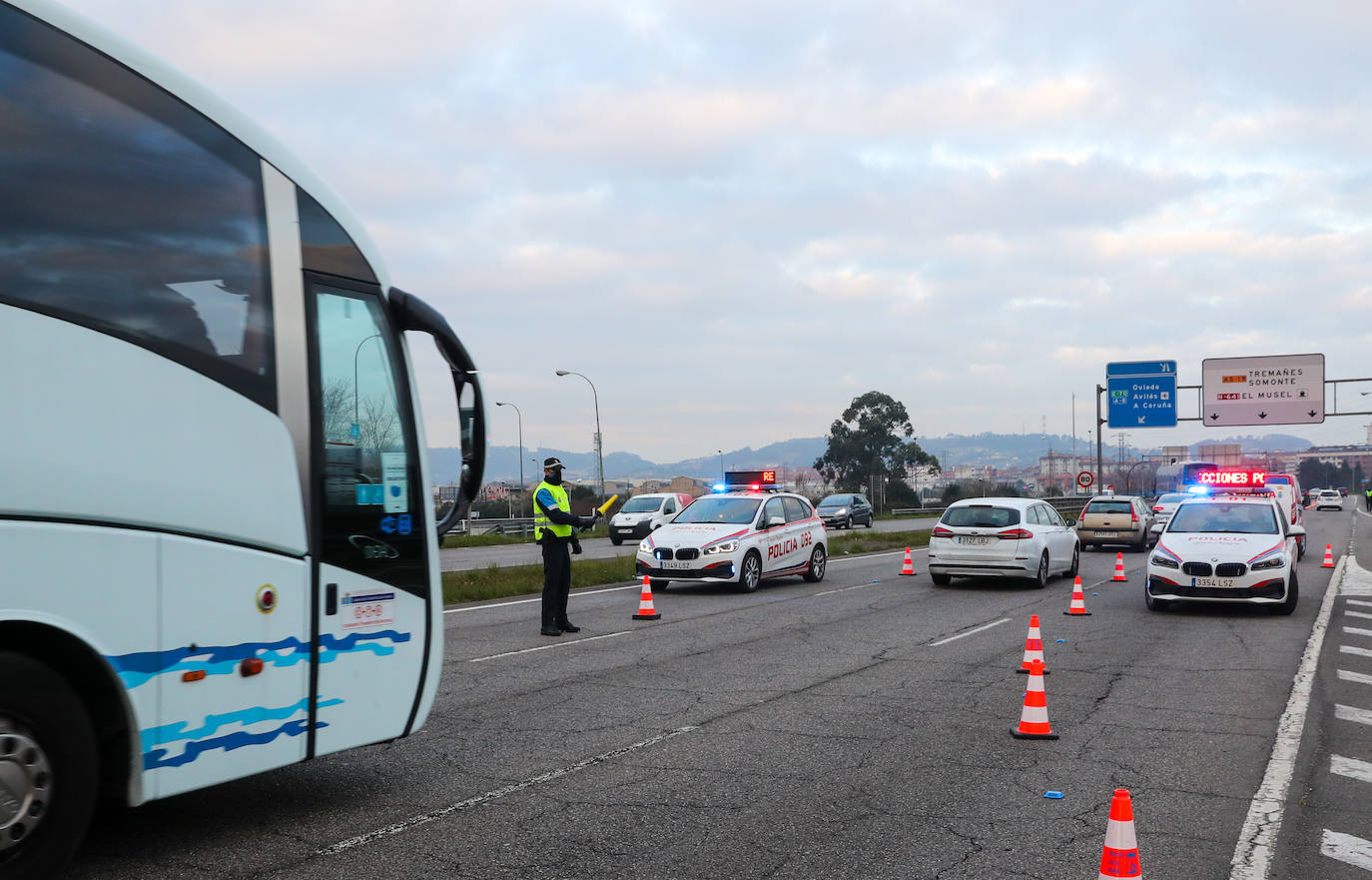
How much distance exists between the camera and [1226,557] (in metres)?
15.2

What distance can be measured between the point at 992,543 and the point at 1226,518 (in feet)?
12.3

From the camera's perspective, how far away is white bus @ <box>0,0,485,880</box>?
427 centimetres

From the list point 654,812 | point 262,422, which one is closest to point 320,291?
point 262,422

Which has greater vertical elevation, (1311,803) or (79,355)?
(79,355)

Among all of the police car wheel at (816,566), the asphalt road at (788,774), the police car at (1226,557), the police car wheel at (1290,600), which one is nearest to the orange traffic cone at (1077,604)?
the police car at (1226,557)

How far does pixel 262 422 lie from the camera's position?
202 inches

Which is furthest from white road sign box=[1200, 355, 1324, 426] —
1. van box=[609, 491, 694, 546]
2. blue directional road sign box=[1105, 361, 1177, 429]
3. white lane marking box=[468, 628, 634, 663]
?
white lane marking box=[468, 628, 634, 663]

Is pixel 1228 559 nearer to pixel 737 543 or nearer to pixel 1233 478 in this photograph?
pixel 737 543

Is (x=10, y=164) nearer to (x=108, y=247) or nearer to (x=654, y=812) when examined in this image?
(x=108, y=247)

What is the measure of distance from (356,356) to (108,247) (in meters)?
1.37

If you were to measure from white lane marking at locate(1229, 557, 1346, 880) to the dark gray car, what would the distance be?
38.9 m

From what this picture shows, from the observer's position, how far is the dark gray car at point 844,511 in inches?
1984

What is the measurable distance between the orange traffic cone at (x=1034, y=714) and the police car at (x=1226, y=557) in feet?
28.2

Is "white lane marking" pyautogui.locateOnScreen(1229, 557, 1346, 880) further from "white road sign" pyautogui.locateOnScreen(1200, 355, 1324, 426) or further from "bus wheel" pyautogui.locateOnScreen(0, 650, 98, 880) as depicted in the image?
"white road sign" pyautogui.locateOnScreen(1200, 355, 1324, 426)
